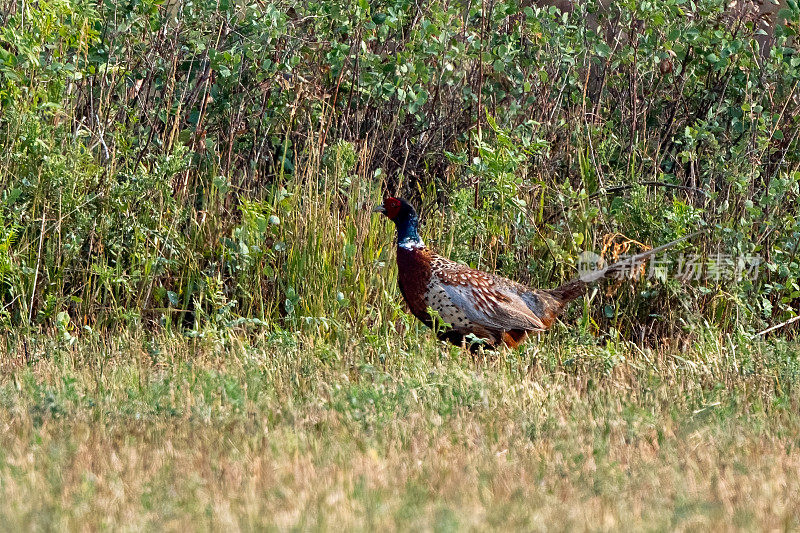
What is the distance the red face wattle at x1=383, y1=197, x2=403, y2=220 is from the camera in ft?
19.8

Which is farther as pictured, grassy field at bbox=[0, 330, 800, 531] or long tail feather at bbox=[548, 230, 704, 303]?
long tail feather at bbox=[548, 230, 704, 303]

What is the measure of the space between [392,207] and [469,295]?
62 cm

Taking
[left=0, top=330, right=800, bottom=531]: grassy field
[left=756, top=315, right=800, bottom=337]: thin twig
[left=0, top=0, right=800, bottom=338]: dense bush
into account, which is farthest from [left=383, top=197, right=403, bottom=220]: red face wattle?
[left=756, top=315, right=800, bottom=337]: thin twig

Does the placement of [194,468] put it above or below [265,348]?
above

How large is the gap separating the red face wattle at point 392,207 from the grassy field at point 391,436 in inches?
27.7

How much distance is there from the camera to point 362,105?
7102 mm

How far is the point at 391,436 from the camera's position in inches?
163

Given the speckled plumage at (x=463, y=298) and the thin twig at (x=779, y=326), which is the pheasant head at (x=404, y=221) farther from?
the thin twig at (x=779, y=326)

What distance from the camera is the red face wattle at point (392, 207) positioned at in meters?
6.03

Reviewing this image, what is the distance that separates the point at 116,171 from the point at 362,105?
1.56 meters

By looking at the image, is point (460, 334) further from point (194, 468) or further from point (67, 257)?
point (194, 468)

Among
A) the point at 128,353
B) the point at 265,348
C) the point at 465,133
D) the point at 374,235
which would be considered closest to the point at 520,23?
the point at 465,133

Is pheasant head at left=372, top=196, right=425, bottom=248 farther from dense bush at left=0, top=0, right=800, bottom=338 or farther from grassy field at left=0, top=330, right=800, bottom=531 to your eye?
grassy field at left=0, top=330, right=800, bottom=531

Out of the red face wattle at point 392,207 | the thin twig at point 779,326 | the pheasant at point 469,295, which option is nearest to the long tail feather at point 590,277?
the pheasant at point 469,295
